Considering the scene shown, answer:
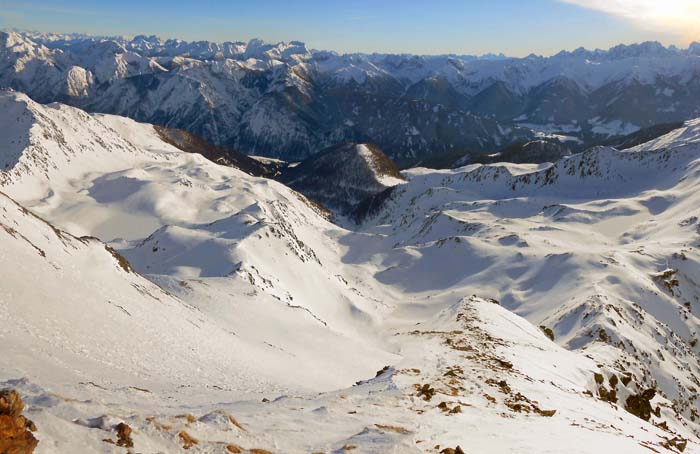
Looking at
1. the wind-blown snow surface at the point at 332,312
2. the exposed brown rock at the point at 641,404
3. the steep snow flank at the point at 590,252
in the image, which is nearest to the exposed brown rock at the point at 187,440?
the wind-blown snow surface at the point at 332,312

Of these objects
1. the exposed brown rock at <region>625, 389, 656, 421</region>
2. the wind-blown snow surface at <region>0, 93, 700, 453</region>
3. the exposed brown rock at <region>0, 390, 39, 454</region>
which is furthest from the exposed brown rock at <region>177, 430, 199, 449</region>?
the exposed brown rock at <region>625, 389, 656, 421</region>

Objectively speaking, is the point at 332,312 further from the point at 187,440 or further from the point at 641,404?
the point at 187,440

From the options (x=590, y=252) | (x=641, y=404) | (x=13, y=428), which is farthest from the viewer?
(x=590, y=252)

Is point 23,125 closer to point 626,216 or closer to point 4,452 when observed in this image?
point 4,452

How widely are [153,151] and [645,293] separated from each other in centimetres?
16876

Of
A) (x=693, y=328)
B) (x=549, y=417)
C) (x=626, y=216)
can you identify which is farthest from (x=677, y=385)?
(x=626, y=216)

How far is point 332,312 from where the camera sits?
67688 mm

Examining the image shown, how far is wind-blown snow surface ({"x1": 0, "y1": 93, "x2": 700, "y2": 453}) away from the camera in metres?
16.0

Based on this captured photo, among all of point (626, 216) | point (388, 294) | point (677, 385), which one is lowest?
point (677, 385)

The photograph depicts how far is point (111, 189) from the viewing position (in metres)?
118

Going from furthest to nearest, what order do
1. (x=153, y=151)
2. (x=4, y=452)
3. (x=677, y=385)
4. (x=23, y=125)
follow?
1. (x=153, y=151)
2. (x=23, y=125)
3. (x=677, y=385)
4. (x=4, y=452)

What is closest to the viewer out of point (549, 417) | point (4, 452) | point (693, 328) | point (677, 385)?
point (4, 452)

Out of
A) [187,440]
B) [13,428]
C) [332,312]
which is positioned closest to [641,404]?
[332,312]

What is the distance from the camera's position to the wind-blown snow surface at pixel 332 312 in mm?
15992
